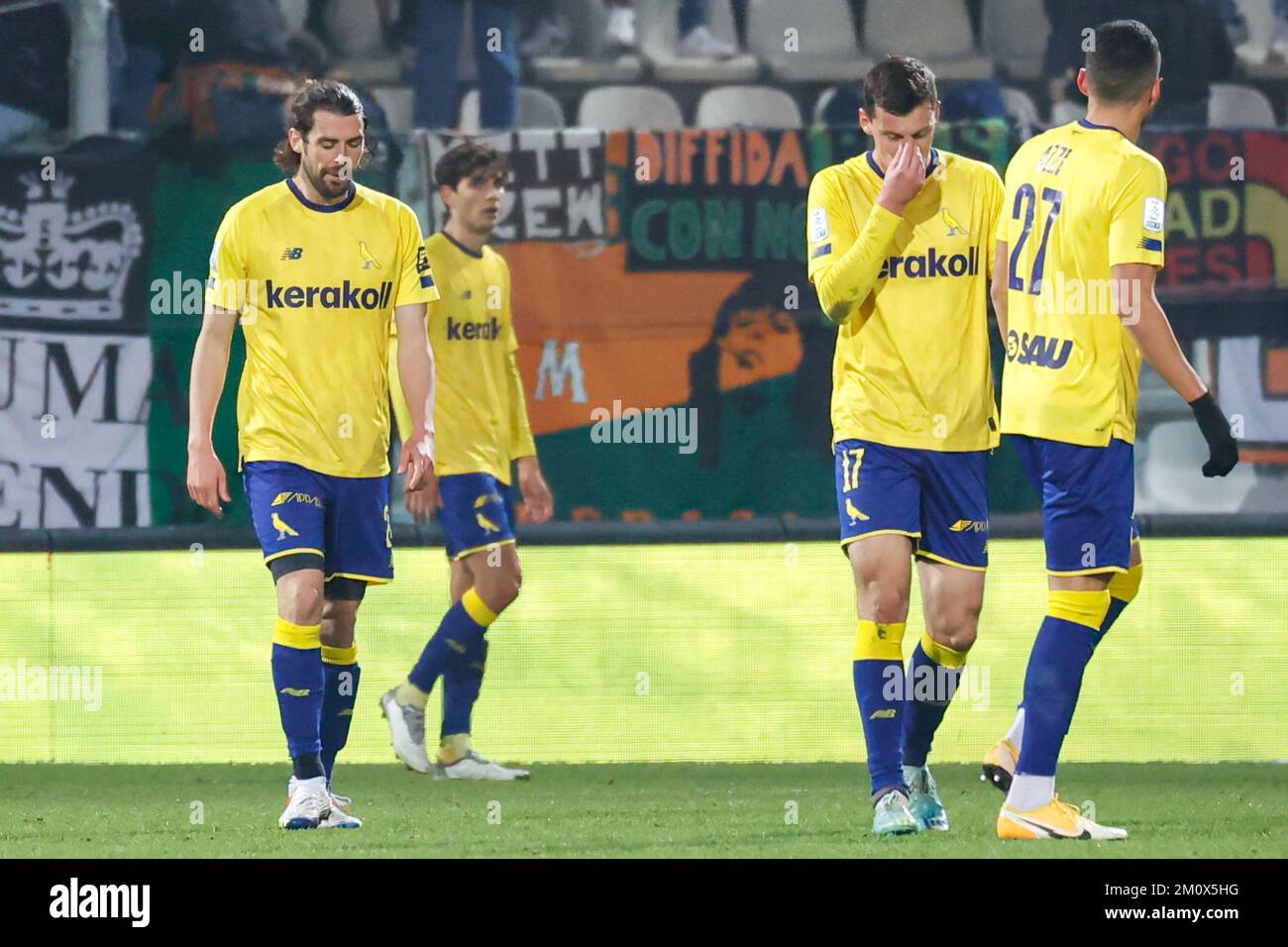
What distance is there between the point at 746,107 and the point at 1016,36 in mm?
1364

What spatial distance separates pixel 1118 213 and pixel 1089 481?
569 millimetres

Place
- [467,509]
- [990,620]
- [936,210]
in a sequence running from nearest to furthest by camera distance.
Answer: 1. [936,210]
2. [467,509]
3. [990,620]

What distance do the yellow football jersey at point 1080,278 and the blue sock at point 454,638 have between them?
2490mm

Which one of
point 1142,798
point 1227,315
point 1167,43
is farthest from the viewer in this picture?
point 1167,43

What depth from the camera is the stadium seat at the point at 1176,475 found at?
9.01 meters

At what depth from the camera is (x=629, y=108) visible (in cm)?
1127

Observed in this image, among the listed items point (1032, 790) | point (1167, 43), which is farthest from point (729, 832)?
point (1167, 43)

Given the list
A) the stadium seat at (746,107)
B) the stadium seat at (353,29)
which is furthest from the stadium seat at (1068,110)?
the stadium seat at (353,29)

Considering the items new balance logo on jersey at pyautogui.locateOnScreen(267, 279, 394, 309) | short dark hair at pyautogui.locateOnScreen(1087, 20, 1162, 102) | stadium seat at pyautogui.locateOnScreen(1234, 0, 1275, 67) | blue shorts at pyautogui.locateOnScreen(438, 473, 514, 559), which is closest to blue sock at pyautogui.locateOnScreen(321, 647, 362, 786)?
new balance logo on jersey at pyautogui.locateOnScreen(267, 279, 394, 309)

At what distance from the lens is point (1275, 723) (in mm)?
7414

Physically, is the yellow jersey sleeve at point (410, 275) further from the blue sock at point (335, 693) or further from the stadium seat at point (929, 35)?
the stadium seat at point (929, 35)

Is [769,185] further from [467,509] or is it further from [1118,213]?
[1118,213]

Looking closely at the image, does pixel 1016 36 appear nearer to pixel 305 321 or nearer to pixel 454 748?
pixel 454 748

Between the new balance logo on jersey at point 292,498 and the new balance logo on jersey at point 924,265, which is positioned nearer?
the new balance logo on jersey at point 924,265
